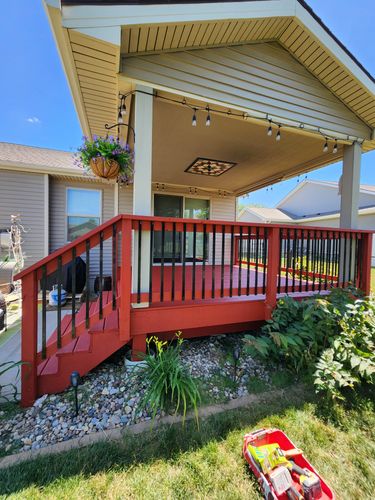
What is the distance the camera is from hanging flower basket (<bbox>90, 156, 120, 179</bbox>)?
8.61ft

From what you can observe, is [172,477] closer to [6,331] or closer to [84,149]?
[84,149]

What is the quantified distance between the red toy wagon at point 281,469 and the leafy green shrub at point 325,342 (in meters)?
0.67

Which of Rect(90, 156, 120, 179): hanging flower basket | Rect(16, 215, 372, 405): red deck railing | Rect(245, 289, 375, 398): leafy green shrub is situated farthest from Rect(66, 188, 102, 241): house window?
Rect(245, 289, 375, 398): leafy green shrub

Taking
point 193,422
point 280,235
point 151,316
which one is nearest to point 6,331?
point 151,316

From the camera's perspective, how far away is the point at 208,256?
685cm

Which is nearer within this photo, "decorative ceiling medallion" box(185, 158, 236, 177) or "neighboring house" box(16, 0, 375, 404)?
"neighboring house" box(16, 0, 375, 404)

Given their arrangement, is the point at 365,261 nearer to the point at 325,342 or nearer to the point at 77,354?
the point at 325,342

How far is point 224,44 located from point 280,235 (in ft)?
7.91

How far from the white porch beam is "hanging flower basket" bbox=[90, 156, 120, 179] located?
362 centimetres

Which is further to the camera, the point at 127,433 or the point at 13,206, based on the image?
the point at 13,206

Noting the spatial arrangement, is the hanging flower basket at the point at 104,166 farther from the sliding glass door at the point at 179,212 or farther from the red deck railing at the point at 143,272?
the sliding glass door at the point at 179,212

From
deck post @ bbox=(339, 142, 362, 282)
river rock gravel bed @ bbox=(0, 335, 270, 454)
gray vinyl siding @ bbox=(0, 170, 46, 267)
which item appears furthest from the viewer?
gray vinyl siding @ bbox=(0, 170, 46, 267)

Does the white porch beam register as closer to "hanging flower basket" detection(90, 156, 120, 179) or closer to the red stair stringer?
"hanging flower basket" detection(90, 156, 120, 179)

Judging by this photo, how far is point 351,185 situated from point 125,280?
12.6ft
